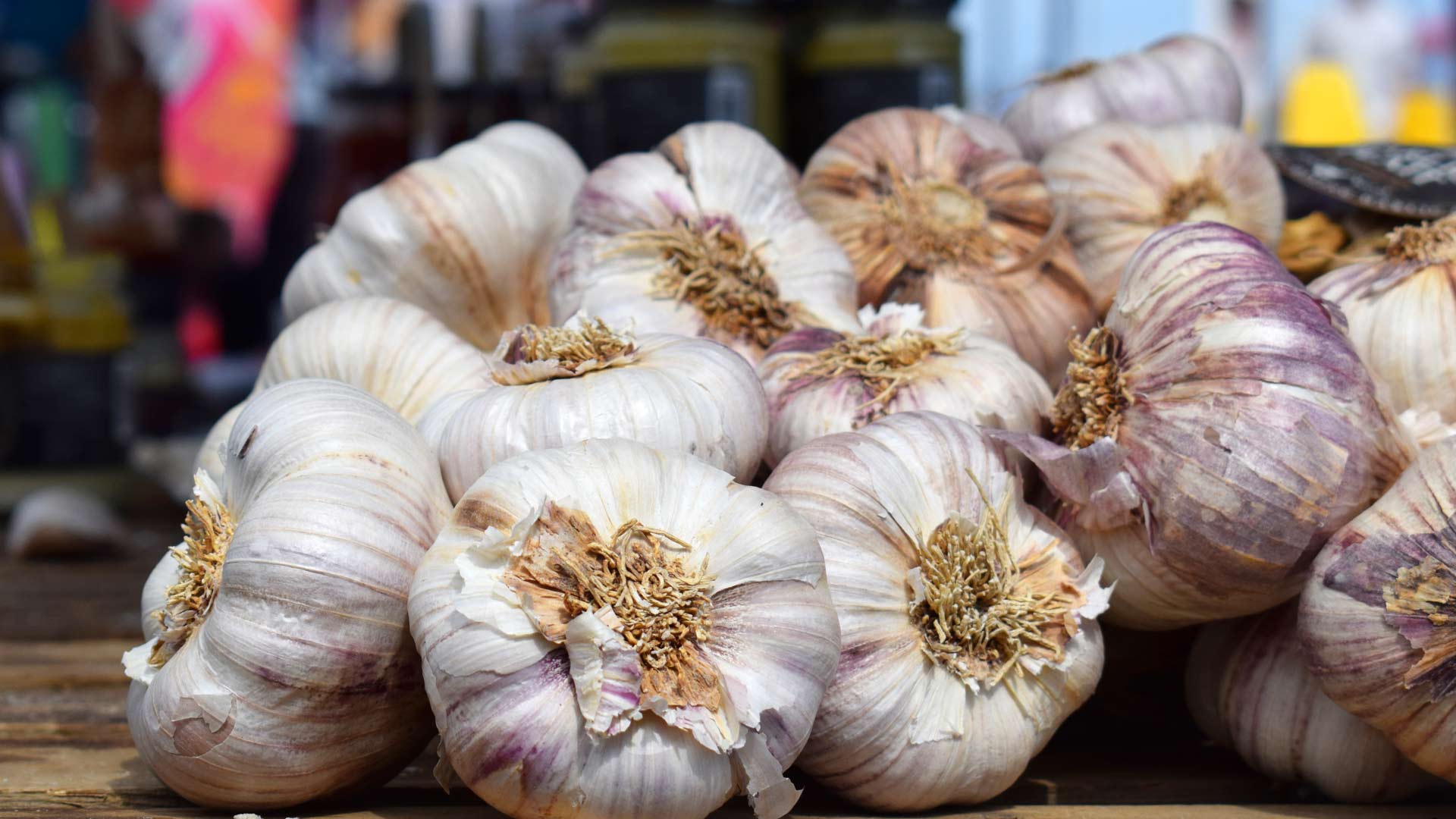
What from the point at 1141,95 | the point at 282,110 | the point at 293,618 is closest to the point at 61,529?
the point at 293,618

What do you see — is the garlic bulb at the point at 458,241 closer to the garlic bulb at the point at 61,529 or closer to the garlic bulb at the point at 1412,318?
the garlic bulb at the point at 1412,318

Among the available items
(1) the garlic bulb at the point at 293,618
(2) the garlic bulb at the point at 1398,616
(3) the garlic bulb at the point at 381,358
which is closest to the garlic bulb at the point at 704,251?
(3) the garlic bulb at the point at 381,358

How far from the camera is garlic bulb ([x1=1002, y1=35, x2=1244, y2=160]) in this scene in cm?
223

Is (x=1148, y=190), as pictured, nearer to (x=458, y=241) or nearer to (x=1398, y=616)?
(x=1398, y=616)

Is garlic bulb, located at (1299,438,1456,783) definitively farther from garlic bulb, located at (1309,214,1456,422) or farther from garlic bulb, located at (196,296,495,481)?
garlic bulb, located at (196,296,495,481)

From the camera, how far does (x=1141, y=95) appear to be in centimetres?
224

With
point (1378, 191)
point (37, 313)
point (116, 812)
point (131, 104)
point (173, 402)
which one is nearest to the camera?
point (116, 812)

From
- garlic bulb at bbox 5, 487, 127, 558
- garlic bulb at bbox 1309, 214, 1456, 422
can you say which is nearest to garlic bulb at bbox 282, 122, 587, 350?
garlic bulb at bbox 1309, 214, 1456, 422

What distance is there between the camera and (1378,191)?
2062mm

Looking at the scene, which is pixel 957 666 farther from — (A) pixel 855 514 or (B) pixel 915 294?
(B) pixel 915 294

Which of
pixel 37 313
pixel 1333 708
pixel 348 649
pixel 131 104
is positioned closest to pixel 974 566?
pixel 1333 708

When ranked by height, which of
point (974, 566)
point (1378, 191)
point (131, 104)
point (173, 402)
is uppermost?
point (1378, 191)

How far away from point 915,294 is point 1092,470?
21.9 inches

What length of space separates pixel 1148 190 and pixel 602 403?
962mm
